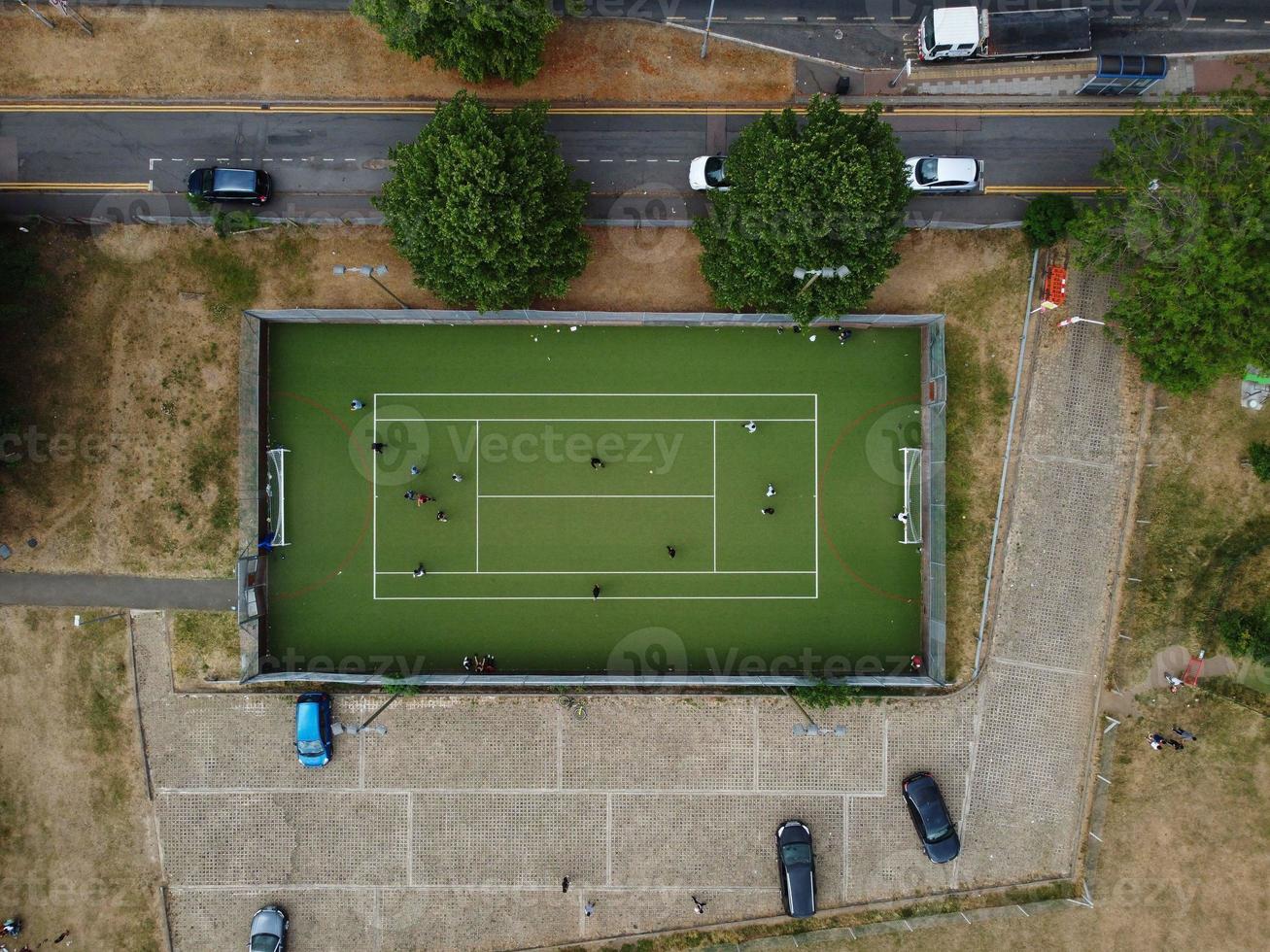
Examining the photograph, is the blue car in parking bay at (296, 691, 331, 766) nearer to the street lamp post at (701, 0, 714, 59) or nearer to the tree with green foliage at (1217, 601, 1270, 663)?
the street lamp post at (701, 0, 714, 59)

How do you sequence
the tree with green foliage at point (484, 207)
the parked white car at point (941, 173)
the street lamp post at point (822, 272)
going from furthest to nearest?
1. the parked white car at point (941, 173)
2. the street lamp post at point (822, 272)
3. the tree with green foliage at point (484, 207)

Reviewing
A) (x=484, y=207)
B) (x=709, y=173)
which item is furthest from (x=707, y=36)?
(x=484, y=207)

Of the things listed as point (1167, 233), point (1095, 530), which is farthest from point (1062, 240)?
point (1095, 530)

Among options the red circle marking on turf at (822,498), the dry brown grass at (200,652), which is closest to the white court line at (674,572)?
the red circle marking on turf at (822,498)

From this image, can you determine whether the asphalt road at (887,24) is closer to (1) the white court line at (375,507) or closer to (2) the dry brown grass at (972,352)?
(2) the dry brown grass at (972,352)

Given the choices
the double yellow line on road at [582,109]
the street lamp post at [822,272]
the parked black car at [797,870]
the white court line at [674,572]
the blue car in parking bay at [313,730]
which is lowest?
the parked black car at [797,870]
